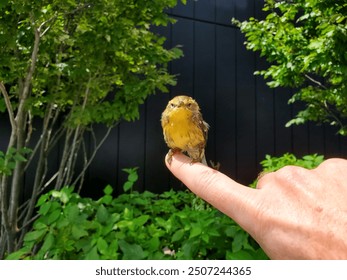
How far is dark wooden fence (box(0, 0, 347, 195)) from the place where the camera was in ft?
21.6

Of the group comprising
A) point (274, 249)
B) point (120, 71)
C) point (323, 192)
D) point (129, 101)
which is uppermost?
point (120, 71)

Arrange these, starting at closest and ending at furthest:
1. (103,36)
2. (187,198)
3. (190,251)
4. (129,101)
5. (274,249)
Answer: (274,249) < (190,251) < (187,198) < (103,36) < (129,101)

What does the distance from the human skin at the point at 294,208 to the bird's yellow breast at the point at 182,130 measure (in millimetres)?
476

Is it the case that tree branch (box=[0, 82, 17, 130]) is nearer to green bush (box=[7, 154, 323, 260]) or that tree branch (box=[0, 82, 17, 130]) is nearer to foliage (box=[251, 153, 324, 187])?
green bush (box=[7, 154, 323, 260])

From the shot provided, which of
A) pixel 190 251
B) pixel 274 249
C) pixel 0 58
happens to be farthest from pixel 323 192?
pixel 0 58

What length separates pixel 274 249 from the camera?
108 centimetres

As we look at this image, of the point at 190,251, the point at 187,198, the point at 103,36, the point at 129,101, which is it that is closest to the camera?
the point at 190,251

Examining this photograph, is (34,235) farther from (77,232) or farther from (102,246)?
(102,246)

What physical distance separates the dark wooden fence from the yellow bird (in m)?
4.67

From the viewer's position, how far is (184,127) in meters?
1.71

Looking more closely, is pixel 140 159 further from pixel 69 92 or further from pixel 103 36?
pixel 103 36

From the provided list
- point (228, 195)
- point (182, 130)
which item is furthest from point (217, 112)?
point (228, 195)

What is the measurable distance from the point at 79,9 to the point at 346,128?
4.85 metres

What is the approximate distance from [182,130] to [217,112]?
5.86 m
